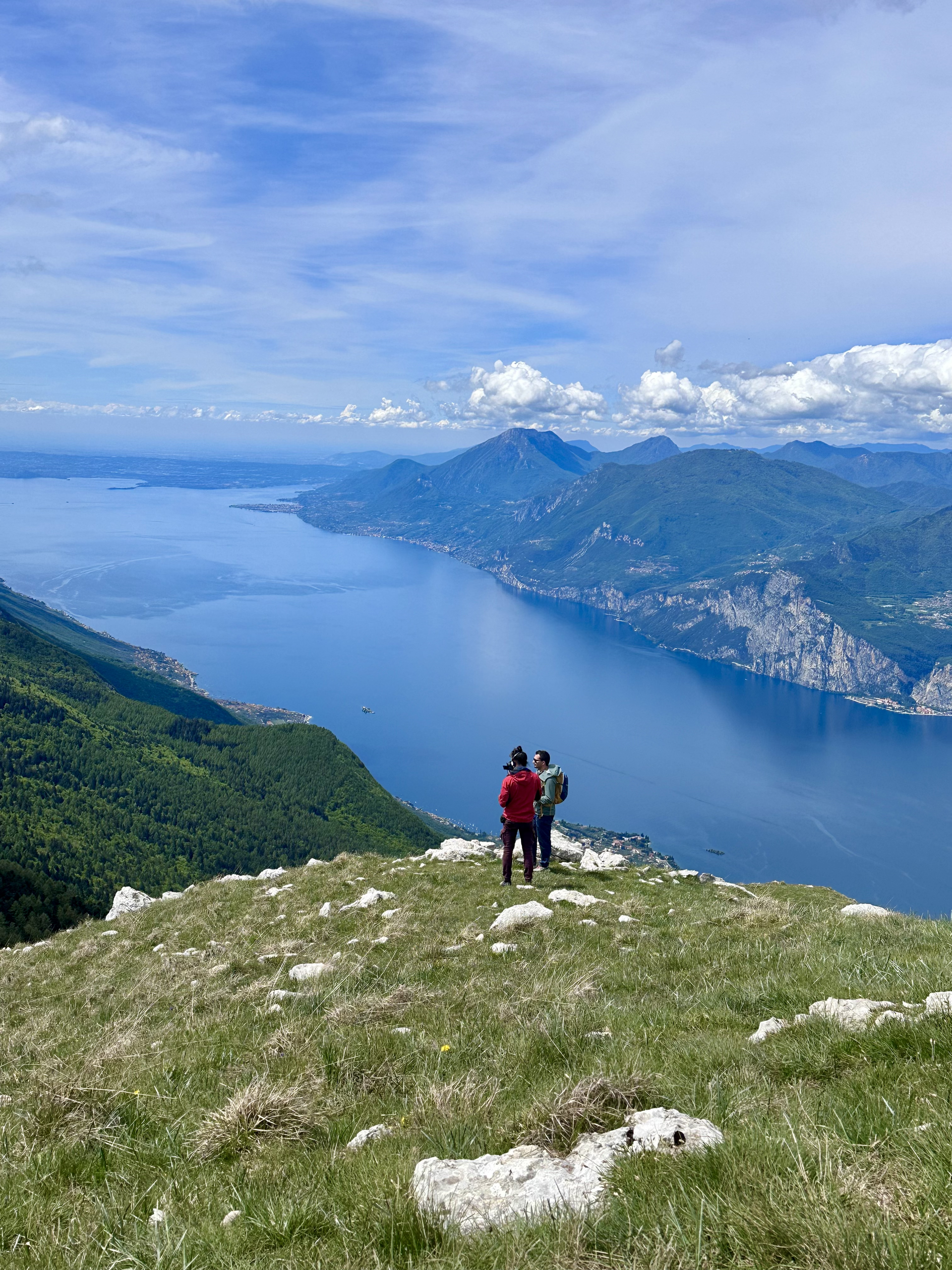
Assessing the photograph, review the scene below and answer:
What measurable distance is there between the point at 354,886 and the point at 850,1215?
16.9 m

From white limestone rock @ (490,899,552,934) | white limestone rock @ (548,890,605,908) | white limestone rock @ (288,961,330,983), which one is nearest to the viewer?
white limestone rock @ (288,961,330,983)

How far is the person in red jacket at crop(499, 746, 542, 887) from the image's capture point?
54.2ft

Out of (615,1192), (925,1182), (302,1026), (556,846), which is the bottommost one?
(556,846)

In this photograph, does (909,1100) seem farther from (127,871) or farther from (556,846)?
(127,871)

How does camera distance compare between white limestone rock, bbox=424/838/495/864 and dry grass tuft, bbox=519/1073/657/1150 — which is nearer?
dry grass tuft, bbox=519/1073/657/1150

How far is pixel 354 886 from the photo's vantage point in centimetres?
1823

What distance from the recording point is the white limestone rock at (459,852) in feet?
75.7

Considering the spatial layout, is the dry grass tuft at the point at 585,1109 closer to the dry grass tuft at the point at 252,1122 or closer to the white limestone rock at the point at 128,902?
the dry grass tuft at the point at 252,1122

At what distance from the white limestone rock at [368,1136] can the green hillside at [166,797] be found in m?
105

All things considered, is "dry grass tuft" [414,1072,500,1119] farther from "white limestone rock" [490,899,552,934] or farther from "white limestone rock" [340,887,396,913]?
"white limestone rock" [340,887,396,913]

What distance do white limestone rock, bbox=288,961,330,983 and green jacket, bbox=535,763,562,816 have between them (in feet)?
28.6

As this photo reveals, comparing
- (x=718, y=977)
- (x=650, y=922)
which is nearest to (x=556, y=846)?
(x=650, y=922)

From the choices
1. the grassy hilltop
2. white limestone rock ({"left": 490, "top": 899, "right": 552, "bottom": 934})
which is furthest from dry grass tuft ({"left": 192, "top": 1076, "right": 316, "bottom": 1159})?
white limestone rock ({"left": 490, "top": 899, "right": 552, "bottom": 934})

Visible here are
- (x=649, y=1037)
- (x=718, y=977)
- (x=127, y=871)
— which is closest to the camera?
(x=649, y=1037)
